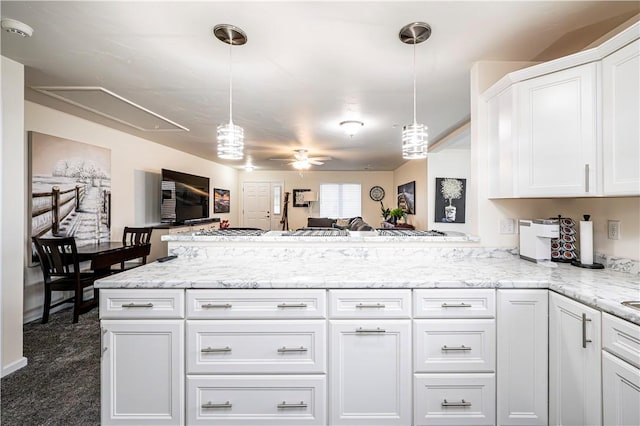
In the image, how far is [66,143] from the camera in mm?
3582

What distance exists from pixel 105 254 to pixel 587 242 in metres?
4.41

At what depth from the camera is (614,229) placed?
1844 millimetres

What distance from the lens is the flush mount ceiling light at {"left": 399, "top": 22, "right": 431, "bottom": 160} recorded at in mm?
1870

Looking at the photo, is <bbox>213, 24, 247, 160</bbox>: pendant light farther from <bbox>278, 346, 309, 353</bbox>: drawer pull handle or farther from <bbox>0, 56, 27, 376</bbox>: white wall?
<bbox>0, 56, 27, 376</bbox>: white wall

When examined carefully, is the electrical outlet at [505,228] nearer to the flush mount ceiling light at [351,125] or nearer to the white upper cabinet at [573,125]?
the white upper cabinet at [573,125]

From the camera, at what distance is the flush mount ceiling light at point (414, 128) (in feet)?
6.14

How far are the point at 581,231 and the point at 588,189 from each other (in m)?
0.40

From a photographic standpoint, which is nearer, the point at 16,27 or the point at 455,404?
the point at 455,404

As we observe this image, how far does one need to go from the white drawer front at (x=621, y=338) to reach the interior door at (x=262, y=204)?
8407mm

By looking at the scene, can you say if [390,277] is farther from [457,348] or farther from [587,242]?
[587,242]

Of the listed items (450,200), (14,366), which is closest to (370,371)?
(14,366)

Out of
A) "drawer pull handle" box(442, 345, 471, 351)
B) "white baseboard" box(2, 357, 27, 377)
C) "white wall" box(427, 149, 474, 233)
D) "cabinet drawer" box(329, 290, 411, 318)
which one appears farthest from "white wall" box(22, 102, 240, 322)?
"white wall" box(427, 149, 474, 233)

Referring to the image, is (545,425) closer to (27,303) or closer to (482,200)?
(482,200)

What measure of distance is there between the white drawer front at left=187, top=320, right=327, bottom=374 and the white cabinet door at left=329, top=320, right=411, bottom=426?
4.0 inches
